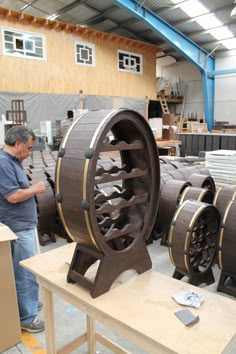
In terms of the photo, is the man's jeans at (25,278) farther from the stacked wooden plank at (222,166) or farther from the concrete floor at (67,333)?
the stacked wooden plank at (222,166)

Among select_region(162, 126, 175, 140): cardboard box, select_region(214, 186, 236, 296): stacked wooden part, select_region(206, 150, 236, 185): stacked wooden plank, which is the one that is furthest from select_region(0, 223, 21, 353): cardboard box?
select_region(162, 126, 175, 140): cardboard box

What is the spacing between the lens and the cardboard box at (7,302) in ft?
6.73

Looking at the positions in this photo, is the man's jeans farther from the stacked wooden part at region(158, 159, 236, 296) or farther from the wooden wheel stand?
the stacked wooden part at region(158, 159, 236, 296)

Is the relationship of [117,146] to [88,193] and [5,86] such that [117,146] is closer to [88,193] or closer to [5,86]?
[88,193]

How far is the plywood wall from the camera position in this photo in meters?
9.88

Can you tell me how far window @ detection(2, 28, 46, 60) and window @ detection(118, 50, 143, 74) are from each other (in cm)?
350

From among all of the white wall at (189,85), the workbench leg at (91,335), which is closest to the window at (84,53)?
the white wall at (189,85)

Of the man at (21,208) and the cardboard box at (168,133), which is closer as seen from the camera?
the man at (21,208)

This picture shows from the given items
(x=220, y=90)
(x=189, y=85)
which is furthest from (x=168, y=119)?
(x=189, y=85)

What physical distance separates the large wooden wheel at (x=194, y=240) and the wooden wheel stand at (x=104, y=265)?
130 cm

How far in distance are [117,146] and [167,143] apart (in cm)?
1031

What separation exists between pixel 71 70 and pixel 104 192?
35.2 feet

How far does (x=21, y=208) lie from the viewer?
2.17m

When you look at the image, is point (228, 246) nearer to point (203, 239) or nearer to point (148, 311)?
point (203, 239)
